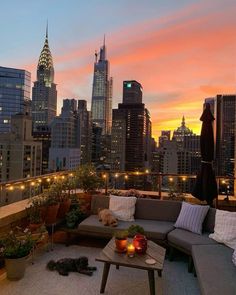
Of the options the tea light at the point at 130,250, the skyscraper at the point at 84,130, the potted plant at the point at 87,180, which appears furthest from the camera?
the skyscraper at the point at 84,130

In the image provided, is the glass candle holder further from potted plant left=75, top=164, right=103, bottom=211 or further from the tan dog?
potted plant left=75, top=164, right=103, bottom=211

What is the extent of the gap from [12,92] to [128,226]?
6361cm

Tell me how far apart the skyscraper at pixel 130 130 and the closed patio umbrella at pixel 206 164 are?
17976mm

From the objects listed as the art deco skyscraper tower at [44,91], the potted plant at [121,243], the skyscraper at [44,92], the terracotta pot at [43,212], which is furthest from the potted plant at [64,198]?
the art deco skyscraper tower at [44,91]

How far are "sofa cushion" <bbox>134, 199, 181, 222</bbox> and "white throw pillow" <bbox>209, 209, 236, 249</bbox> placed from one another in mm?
837

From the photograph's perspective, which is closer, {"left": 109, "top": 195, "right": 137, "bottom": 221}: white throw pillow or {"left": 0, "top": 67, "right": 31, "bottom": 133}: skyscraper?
{"left": 109, "top": 195, "right": 137, "bottom": 221}: white throw pillow

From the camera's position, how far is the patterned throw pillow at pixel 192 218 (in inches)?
149

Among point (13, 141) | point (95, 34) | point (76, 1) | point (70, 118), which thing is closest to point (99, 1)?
point (76, 1)

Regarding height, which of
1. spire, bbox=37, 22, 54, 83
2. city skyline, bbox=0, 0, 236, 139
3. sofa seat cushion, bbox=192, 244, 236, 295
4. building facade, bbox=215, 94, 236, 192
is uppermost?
spire, bbox=37, 22, 54, 83

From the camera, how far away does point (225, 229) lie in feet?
11.2

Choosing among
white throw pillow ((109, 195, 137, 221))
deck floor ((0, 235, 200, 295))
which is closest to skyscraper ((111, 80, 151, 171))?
white throw pillow ((109, 195, 137, 221))

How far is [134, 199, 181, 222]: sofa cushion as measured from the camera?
436 centimetres

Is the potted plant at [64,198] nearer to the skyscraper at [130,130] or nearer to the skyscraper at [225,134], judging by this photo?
the skyscraper at [225,134]

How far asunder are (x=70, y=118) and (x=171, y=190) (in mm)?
43770
